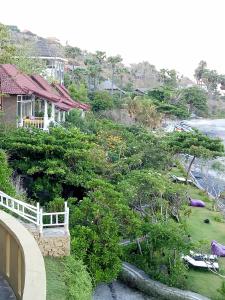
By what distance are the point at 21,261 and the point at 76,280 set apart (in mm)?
3900

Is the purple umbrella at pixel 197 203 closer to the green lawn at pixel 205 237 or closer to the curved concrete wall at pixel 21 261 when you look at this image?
the green lawn at pixel 205 237

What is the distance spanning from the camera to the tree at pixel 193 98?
7278 cm

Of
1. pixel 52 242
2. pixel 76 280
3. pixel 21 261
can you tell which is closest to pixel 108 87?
pixel 52 242

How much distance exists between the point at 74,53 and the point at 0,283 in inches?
2841

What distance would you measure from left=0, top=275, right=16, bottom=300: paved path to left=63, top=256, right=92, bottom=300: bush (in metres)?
2.05

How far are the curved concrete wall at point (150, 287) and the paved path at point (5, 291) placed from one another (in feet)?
24.9

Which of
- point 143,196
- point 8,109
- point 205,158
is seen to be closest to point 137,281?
point 143,196

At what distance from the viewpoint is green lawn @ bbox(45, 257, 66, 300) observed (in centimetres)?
912

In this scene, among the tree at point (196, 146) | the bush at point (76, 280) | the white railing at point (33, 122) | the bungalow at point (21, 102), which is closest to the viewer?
the bush at point (76, 280)

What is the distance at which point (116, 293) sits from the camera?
14148 mm

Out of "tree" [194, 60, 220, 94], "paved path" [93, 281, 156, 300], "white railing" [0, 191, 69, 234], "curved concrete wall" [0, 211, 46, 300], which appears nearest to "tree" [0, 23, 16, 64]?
"white railing" [0, 191, 69, 234]

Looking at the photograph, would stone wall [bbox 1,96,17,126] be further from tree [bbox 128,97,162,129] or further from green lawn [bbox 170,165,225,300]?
tree [bbox 128,97,162,129]

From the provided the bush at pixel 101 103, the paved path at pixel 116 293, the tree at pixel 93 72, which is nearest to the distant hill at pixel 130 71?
the tree at pixel 93 72

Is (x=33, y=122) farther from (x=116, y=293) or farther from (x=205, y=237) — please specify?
(x=116, y=293)
